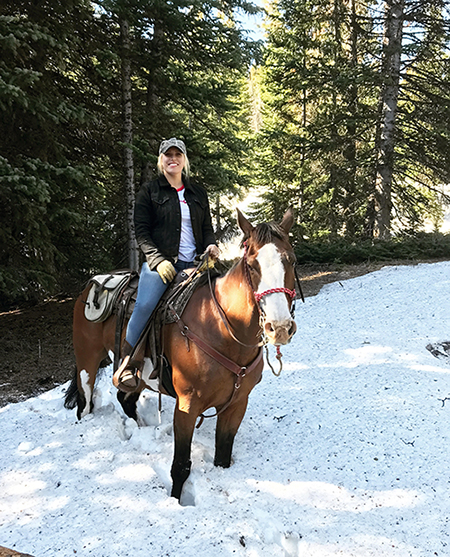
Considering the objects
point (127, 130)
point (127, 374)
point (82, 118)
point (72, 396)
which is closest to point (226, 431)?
point (127, 374)

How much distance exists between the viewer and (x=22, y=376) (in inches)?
219

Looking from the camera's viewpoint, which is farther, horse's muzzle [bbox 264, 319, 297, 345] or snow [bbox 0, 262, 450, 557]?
snow [bbox 0, 262, 450, 557]

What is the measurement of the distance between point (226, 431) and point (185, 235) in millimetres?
1769

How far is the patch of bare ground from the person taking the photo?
5332mm

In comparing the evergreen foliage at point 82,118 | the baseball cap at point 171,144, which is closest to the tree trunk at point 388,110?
the evergreen foliage at point 82,118

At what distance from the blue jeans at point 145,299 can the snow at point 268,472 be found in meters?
1.24

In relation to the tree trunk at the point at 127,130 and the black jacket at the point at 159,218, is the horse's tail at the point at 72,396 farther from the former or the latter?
the tree trunk at the point at 127,130

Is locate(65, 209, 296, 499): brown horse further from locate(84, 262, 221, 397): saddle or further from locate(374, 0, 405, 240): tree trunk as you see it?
locate(374, 0, 405, 240): tree trunk

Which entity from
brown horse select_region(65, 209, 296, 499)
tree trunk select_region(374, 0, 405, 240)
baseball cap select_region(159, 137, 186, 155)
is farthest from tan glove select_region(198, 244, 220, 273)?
tree trunk select_region(374, 0, 405, 240)

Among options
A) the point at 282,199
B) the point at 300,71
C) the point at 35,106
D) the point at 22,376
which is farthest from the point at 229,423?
the point at 282,199

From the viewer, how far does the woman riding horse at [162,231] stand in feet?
10.5

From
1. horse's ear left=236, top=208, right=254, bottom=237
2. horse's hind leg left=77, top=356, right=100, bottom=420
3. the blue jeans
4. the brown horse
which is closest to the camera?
the brown horse

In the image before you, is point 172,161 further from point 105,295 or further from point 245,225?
point 105,295

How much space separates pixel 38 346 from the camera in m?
6.64
